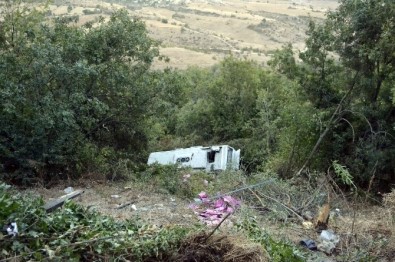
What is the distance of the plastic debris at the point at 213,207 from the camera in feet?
22.4

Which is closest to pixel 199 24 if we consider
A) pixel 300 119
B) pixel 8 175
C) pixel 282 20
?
pixel 282 20

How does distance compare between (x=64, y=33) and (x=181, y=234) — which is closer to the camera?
(x=181, y=234)

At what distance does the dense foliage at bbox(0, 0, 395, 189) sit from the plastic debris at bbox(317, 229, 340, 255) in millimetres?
3670

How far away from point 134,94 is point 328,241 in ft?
24.9

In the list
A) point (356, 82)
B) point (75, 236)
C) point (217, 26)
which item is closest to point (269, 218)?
point (75, 236)

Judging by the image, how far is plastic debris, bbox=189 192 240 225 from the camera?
22.4 ft

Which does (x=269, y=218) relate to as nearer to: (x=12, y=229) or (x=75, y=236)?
(x=75, y=236)

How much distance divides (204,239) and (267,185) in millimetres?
4334

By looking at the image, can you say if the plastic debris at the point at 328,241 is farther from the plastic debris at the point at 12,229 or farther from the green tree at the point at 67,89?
the green tree at the point at 67,89

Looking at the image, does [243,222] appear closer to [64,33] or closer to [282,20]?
[64,33]

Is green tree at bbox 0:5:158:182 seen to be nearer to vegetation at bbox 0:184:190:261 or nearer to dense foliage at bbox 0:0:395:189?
dense foliage at bbox 0:0:395:189

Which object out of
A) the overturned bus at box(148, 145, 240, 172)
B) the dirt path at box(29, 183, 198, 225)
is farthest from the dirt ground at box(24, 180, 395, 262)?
the overturned bus at box(148, 145, 240, 172)

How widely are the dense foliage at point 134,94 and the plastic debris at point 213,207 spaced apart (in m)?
3.53

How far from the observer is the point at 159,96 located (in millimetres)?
13508
